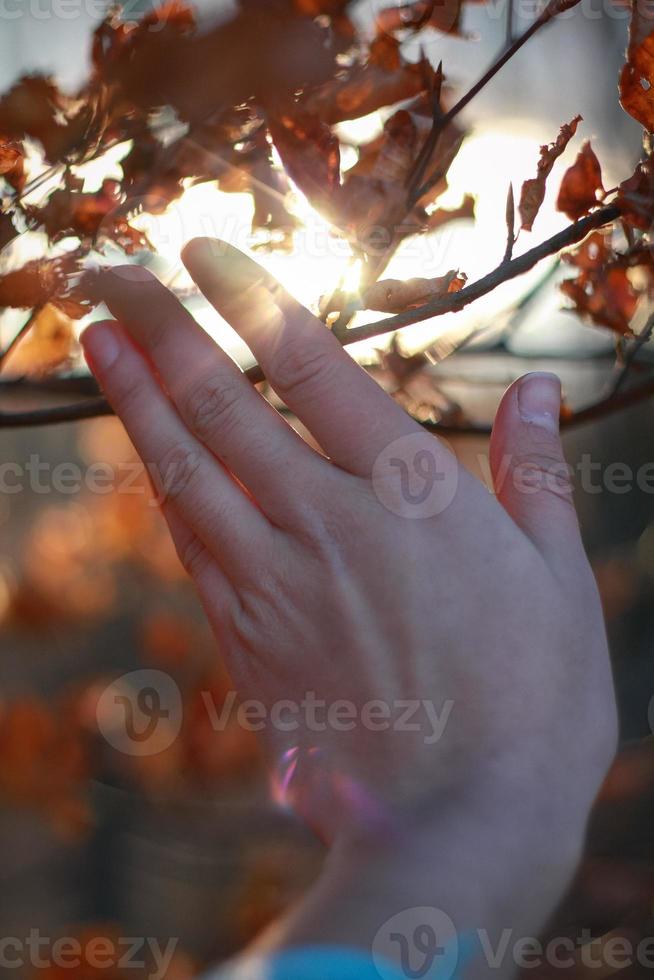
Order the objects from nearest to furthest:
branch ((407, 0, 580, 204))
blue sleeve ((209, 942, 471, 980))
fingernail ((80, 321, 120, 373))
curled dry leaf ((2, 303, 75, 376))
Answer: blue sleeve ((209, 942, 471, 980))
branch ((407, 0, 580, 204))
fingernail ((80, 321, 120, 373))
curled dry leaf ((2, 303, 75, 376))

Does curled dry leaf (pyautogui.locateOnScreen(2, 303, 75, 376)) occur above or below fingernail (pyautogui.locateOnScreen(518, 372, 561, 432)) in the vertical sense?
above

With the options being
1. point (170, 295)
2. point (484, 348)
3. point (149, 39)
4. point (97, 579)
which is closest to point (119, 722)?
point (97, 579)

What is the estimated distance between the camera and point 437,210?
799 mm

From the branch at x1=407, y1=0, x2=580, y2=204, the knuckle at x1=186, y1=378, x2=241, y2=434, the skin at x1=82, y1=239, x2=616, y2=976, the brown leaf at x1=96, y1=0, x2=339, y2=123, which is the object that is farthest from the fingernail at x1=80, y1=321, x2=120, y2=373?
the branch at x1=407, y1=0, x2=580, y2=204

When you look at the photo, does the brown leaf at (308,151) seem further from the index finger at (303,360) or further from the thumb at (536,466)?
the thumb at (536,466)

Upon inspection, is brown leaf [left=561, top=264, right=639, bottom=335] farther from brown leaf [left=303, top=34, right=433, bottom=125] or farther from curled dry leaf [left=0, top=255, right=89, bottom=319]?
curled dry leaf [left=0, top=255, right=89, bottom=319]

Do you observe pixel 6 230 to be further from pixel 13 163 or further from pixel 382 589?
pixel 382 589

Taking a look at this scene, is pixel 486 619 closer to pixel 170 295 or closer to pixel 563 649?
pixel 563 649

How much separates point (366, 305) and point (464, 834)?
0.48 metres

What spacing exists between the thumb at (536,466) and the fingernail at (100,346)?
420 millimetres

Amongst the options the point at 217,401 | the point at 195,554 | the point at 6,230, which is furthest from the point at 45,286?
the point at 195,554

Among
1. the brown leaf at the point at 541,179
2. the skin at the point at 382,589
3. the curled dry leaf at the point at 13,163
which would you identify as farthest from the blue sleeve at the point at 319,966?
the curled dry leaf at the point at 13,163

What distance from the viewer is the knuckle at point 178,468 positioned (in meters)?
0.83

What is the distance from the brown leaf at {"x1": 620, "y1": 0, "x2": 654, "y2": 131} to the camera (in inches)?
27.0
